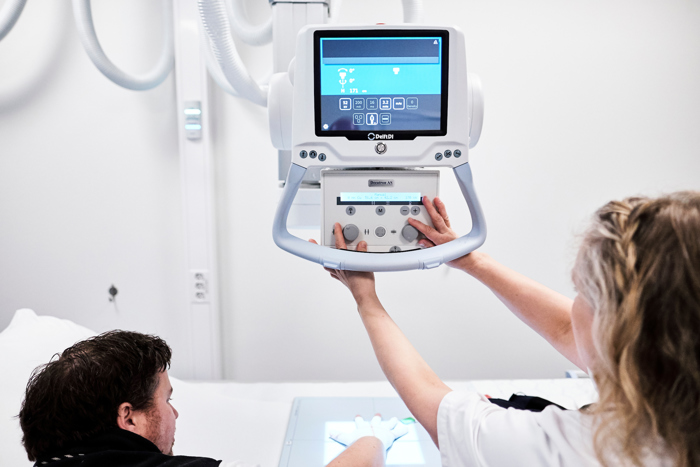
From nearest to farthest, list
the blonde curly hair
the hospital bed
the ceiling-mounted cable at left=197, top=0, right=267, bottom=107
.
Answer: the blonde curly hair, the ceiling-mounted cable at left=197, top=0, right=267, bottom=107, the hospital bed

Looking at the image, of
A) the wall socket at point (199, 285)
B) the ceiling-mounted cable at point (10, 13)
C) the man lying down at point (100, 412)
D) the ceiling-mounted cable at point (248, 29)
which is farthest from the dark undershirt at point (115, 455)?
the ceiling-mounted cable at point (10, 13)

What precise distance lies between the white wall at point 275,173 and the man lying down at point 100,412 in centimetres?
105

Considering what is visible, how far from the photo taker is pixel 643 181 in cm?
194

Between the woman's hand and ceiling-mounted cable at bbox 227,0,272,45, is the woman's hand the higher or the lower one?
the lower one

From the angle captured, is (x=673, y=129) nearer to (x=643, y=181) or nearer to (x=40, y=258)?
(x=643, y=181)

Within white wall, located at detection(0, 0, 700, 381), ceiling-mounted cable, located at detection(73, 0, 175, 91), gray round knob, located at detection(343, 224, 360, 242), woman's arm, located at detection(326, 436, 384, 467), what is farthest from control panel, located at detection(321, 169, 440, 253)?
ceiling-mounted cable, located at detection(73, 0, 175, 91)

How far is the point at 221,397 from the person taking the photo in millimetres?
1628

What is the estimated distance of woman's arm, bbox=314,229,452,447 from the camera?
2.40ft

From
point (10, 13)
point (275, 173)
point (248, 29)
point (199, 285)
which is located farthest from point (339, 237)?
point (10, 13)

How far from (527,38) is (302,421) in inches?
68.4

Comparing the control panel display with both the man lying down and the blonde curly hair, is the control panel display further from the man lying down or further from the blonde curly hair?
the man lying down

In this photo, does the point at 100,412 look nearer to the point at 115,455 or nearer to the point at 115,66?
the point at 115,455

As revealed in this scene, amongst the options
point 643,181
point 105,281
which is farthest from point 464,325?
point 105,281

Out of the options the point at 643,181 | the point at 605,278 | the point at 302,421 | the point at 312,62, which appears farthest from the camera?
the point at 643,181
